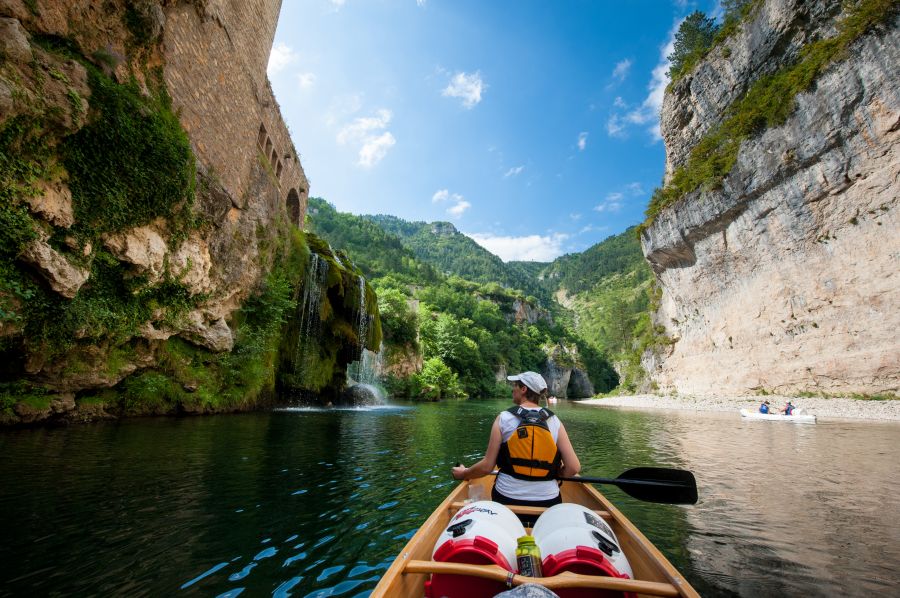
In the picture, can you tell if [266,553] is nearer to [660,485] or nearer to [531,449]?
[531,449]

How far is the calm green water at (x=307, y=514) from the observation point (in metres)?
3.07

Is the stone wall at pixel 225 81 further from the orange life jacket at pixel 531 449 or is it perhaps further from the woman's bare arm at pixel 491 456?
the orange life jacket at pixel 531 449

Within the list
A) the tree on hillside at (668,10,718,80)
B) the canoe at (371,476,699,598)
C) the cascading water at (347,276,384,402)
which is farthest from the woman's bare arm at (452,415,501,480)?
the tree on hillside at (668,10,718,80)

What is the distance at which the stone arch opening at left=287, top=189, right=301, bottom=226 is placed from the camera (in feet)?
74.5

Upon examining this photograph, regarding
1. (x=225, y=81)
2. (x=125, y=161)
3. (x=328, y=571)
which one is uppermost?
(x=225, y=81)

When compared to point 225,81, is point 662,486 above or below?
below

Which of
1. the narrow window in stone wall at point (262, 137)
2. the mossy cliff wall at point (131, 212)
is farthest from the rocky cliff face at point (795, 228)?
the narrow window in stone wall at point (262, 137)

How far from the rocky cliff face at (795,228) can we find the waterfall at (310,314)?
29158 millimetres

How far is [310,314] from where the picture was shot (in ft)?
62.0

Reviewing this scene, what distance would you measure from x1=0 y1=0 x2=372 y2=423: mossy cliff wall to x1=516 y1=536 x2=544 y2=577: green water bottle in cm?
898

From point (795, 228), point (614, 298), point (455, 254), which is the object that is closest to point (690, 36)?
point (795, 228)

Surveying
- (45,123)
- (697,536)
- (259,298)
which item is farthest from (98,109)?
(697,536)

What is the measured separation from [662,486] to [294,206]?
23.6m

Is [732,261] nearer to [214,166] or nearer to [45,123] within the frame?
[214,166]
